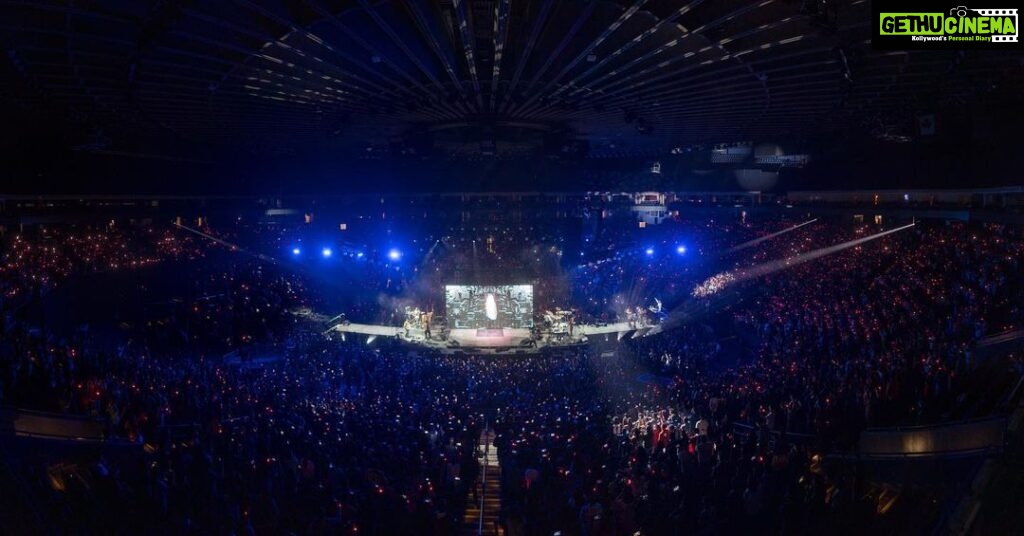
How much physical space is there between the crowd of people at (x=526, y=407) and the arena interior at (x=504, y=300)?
86 millimetres

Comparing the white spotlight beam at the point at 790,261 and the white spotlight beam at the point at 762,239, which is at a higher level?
the white spotlight beam at the point at 762,239

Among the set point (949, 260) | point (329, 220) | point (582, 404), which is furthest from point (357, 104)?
point (329, 220)

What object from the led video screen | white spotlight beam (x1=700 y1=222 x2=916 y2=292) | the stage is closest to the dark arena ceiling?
white spotlight beam (x1=700 y1=222 x2=916 y2=292)

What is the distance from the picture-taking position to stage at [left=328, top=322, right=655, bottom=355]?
1073 inches

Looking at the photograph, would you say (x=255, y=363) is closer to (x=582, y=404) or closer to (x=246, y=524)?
(x=582, y=404)

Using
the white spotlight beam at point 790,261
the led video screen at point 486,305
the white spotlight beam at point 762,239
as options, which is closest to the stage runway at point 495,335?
the led video screen at point 486,305

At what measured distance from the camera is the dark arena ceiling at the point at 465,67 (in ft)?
32.0

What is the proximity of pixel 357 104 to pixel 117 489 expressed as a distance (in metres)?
10.5

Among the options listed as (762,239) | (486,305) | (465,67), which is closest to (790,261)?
(762,239)

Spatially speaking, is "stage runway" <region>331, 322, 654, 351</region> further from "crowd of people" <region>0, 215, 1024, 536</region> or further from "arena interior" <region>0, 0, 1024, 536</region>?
"crowd of people" <region>0, 215, 1024, 536</region>

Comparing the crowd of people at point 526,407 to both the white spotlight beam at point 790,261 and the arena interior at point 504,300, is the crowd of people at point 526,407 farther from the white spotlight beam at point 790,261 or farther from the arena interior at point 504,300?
the white spotlight beam at point 790,261

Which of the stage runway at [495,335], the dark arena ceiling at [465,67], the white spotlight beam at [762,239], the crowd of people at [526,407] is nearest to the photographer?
the crowd of people at [526,407]

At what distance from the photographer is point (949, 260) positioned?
70.1ft

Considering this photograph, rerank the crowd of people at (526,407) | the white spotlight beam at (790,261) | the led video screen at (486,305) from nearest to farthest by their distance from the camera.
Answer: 1. the crowd of people at (526,407)
2. the white spotlight beam at (790,261)
3. the led video screen at (486,305)
